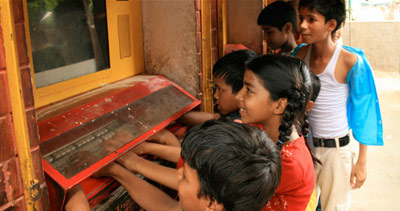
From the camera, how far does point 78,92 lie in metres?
1.90

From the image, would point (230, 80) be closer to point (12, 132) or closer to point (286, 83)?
point (286, 83)

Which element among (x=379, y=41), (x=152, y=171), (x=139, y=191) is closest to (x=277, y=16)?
(x=152, y=171)

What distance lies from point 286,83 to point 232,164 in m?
0.63

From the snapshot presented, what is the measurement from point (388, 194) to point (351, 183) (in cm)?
153

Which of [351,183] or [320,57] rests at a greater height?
[320,57]

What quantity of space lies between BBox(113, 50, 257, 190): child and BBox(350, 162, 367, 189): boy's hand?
0.73 metres

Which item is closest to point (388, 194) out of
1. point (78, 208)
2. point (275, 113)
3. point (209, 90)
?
point (209, 90)

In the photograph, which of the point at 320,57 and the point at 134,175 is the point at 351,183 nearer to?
the point at 320,57

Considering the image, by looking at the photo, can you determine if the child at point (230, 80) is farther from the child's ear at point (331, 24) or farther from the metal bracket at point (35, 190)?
the metal bracket at point (35, 190)

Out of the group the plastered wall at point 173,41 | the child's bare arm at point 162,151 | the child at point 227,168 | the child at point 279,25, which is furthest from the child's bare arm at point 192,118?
the child at point 279,25

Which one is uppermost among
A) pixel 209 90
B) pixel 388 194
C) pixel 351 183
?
pixel 209 90

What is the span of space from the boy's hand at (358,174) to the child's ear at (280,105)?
81cm

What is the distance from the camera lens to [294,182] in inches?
54.1

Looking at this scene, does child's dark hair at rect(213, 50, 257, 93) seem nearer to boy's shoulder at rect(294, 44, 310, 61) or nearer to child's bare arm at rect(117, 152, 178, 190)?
boy's shoulder at rect(294, 44, 310, 61)
